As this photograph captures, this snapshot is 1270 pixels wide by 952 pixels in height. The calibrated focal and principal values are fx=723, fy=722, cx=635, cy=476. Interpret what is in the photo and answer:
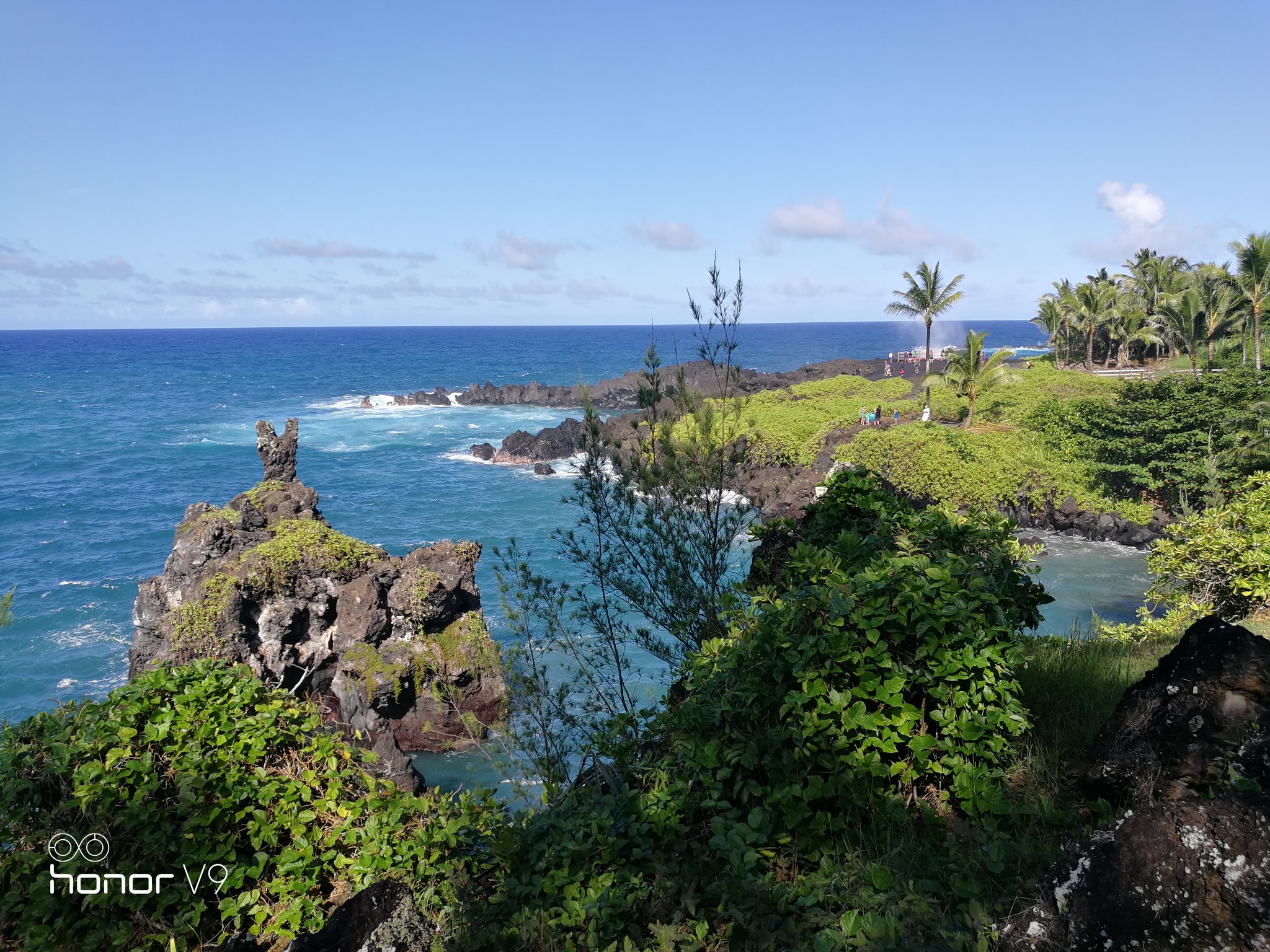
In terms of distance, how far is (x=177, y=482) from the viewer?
44500 millimetres

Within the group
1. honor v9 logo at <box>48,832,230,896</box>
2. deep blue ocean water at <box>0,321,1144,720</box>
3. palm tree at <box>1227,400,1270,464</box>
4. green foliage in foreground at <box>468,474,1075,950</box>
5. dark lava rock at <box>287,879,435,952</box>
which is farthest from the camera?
palm tree at <box>1227,400,1270,464</box>

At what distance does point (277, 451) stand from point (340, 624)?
773 cm

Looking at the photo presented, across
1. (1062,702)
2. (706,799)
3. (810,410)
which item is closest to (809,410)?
(810,410)

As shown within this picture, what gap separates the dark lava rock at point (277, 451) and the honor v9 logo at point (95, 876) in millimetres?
19232

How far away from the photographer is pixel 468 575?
17938 millimetres

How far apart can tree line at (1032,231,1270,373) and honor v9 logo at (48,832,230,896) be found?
46517 millimetres

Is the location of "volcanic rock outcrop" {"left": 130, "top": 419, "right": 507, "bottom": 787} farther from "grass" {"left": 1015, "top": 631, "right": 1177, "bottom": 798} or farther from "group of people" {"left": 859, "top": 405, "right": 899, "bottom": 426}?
"group of people" {"left": 859, "top": 405, "right": 899, "bottom": 426}

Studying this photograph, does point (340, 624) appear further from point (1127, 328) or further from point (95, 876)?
point (1127, 328)

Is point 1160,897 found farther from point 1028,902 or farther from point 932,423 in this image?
point 932,423

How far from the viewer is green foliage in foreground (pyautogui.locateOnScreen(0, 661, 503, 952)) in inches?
164

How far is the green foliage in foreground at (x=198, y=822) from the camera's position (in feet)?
13.7

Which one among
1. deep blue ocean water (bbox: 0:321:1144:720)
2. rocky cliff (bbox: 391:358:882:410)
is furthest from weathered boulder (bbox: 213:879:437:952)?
rocky cliff (bbox: 391:358:882:410)

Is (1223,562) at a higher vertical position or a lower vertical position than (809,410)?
lower

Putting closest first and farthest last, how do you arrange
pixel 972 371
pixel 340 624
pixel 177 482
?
1. pixel 340 624
2. pixel 972 371
3. pixel 177 482
